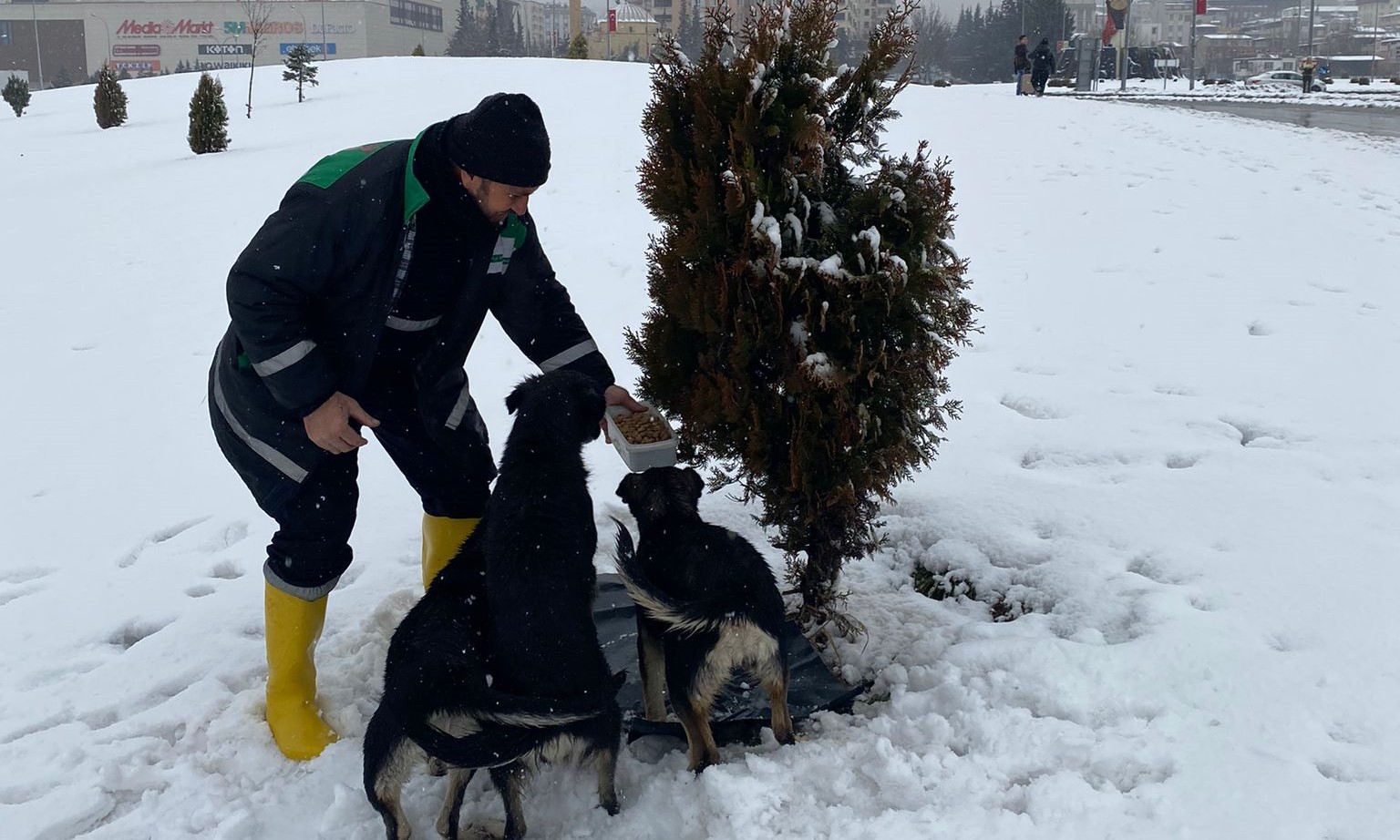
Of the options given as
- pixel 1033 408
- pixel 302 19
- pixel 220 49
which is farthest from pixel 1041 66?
pixel 220 49

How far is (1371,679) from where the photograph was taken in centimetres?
324

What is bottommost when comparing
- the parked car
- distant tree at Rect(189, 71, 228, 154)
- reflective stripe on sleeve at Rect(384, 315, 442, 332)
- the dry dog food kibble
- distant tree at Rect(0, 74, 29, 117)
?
the dry dog food kibble

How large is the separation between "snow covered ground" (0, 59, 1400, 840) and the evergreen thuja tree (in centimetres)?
102

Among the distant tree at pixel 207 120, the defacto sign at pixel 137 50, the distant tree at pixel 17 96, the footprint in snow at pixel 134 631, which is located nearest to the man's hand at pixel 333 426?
the footprint in snow at pixel 134 631

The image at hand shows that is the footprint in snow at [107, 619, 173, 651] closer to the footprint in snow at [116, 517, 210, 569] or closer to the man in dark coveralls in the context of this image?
the footprint in snow at [116, 517, 210, 569]

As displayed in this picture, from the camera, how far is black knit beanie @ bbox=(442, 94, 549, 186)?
3154 millimetres

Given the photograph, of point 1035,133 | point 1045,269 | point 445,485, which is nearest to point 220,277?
point 445,485

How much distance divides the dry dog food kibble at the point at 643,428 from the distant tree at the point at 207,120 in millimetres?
17593

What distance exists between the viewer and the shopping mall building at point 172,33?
96.5 meters

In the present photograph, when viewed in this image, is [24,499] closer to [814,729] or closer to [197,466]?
[197,466]

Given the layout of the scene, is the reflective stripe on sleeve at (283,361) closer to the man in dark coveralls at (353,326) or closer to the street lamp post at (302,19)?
the man in dark coveralls at (353,326)

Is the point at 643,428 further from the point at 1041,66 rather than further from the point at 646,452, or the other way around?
the point at 1041,66

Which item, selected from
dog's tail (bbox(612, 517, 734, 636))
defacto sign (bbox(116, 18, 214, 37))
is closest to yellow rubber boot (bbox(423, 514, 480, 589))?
dog's tail (bbox(612, 517, 734, 636))

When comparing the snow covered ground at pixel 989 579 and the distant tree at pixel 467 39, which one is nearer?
the snow covered ground at pixel 989 579
